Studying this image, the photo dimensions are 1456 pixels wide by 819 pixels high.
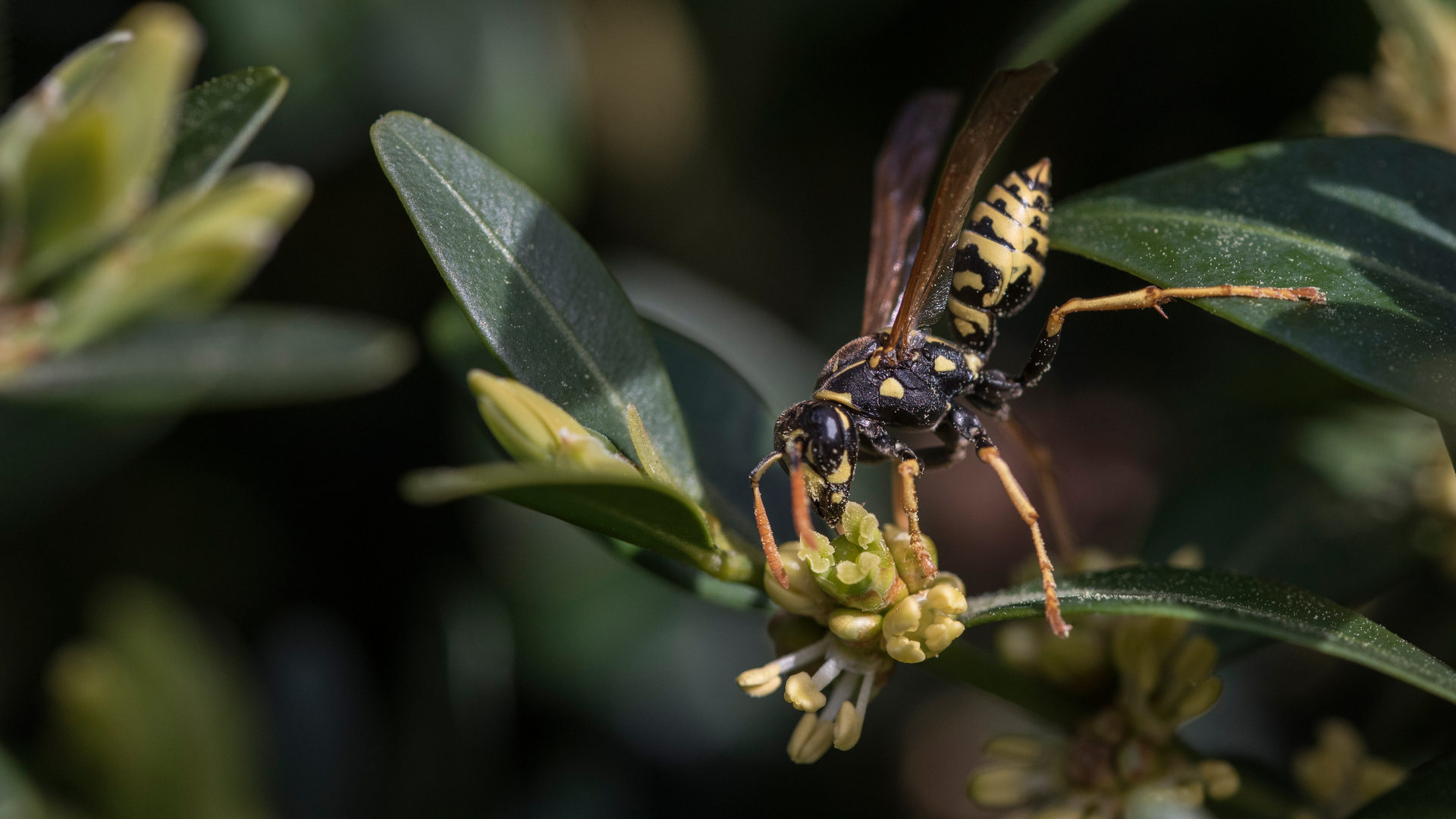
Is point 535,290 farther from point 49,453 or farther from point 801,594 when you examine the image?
point 49,453

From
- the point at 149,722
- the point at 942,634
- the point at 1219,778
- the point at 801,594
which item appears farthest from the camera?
the point at 149,722

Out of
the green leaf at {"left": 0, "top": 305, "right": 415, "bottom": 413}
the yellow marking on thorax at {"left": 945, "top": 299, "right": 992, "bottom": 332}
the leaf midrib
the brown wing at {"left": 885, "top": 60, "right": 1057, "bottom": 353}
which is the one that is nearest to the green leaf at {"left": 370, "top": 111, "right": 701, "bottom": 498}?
the leaf midrib

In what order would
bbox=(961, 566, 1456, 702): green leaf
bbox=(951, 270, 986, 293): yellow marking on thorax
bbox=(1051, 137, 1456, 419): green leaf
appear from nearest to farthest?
1. bbox=(961, 566, 1456, 702): green leaf
2. bbox=(1051, 137, 1456, 419): green leaf
3. bbox=(951, 270, 986, 293): yellow marking on thorax

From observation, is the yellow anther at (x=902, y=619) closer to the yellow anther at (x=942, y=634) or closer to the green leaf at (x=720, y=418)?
the yellow anther at (x=942, y=634)

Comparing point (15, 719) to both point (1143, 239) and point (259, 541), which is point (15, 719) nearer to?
point (259, 541)

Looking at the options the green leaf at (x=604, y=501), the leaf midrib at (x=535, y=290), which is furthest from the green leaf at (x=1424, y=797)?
the leaf midrib at (x=535, y=290)

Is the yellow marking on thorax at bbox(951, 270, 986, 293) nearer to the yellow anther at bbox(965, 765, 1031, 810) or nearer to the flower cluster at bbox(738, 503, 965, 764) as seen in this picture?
the flower cluster at bbox(738, 503, 965, 764)

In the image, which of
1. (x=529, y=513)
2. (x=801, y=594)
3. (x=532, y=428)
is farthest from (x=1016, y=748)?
(x=529, y=513)
